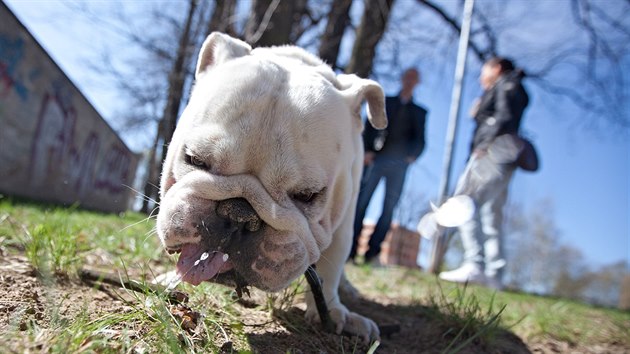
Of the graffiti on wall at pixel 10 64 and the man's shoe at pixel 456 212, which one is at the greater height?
the graffiti on wall at pixel 10 64

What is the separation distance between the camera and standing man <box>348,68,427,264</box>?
19.1 ft

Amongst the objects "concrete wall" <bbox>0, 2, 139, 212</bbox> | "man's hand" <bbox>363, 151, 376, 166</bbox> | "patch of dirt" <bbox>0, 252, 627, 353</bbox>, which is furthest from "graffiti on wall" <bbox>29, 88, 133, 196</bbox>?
"patch of dirt" <bbox>0, 252, 627, 353</bbox>

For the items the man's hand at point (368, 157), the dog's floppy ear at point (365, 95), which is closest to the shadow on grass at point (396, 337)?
the dog's floppy ear at point (365, 95)

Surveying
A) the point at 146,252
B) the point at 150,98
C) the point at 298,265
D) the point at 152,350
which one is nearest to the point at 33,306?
the point at 152,350

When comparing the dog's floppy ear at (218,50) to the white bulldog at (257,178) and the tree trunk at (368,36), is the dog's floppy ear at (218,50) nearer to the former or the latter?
the white bulldog at (257,178)

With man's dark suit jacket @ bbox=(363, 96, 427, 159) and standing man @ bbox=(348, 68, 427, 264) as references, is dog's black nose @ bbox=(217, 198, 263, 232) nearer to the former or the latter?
standing man @ bbox=(348, 68, 427, 264)

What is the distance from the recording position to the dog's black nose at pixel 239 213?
184 cm

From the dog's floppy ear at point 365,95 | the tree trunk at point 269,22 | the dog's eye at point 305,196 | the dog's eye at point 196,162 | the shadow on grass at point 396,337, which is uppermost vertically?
the tree trunk at point 269,22

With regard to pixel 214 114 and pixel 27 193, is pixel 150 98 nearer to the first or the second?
pixel 27 193

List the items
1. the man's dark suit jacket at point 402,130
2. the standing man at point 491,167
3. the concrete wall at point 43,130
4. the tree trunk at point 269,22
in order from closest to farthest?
the standing man at point 491,167 → the tree trunk at point 269,22 → the man's dark suit jacket at point 402,130 → the concrete wall at point 43,130

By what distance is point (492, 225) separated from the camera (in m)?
5.91

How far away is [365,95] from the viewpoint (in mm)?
2783

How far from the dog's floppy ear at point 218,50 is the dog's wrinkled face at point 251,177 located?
0.86 feet

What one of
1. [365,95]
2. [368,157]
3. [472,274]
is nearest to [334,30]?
[368,157]
